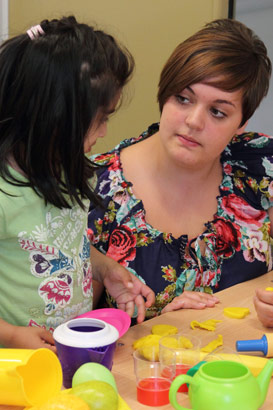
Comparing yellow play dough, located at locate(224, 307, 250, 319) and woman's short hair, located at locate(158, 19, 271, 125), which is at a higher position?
woman's short hair, located at locate(158, 19, 271, 125)

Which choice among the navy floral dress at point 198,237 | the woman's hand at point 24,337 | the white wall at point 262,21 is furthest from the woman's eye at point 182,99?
the white wall at point 262,21


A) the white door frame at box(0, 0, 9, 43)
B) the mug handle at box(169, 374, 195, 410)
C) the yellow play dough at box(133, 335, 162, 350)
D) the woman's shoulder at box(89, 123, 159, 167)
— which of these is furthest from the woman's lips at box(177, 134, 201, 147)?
the white door frame at box(0, 0, 9, 43)

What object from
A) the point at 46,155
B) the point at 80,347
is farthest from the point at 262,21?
the point at 80,347

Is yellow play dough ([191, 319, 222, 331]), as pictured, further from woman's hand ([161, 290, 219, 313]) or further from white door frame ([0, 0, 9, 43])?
white door frame ([0, 0, 9, 43])

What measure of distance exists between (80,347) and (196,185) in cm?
98

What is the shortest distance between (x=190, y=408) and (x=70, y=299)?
0.41 meters

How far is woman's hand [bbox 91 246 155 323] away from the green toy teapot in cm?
41

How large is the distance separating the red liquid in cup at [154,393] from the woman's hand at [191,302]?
1.51ft

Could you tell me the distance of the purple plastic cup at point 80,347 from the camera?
891 millimetres

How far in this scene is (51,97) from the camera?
1.07 m

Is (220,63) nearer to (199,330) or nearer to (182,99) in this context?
(182,99)

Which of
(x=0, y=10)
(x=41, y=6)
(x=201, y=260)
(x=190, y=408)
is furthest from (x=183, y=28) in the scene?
(x=190, y=408)

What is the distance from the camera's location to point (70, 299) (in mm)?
1229

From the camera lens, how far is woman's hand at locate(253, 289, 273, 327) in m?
1.28
